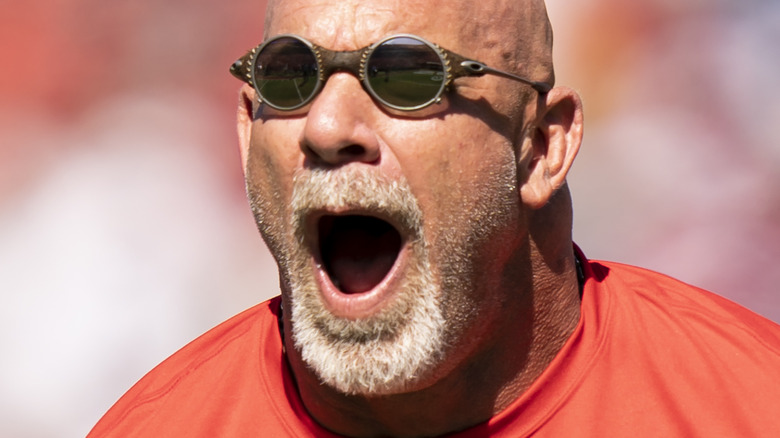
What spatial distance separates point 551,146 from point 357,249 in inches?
17.5

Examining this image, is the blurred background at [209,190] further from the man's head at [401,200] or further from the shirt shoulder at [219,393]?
the man's head at [401,200]

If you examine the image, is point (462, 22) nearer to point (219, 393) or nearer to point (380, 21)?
point (380, 21)

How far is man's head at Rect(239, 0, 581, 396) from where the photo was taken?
5.80 ft

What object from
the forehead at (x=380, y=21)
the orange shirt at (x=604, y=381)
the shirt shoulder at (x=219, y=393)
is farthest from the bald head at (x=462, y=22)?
the shirt shoulder at (x=219, y=393)

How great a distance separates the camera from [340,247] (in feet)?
6.28

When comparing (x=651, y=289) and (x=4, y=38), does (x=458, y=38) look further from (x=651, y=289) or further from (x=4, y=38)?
(x=4, y=38)

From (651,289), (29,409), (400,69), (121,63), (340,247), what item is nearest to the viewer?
(400,69)

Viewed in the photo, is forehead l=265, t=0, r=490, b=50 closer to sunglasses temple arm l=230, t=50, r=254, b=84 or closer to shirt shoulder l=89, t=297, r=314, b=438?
sunglasses temple arm l=230, t=50, r=254, b=84

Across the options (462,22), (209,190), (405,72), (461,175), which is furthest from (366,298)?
(209,190)

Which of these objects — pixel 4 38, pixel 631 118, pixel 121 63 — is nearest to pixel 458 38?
pixel 631 118

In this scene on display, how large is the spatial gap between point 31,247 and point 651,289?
2.69 meters

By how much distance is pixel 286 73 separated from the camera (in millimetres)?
1860

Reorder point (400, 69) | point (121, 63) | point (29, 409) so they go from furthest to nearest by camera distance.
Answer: point (121, 63) < point (29, 409) < point (400, 69)

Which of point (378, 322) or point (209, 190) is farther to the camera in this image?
point (209, 190)
